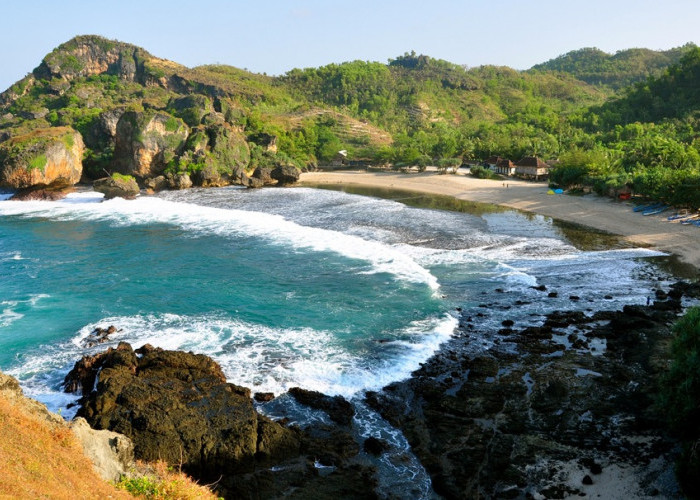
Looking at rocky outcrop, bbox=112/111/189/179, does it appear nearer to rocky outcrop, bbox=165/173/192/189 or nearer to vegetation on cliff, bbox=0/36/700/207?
vegetation on cliff, bbox=0/36/700/207

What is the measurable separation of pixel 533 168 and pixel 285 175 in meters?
34.8

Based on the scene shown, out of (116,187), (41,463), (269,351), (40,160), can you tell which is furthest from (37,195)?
(41,463)

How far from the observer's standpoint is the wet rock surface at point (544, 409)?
47.0 ft

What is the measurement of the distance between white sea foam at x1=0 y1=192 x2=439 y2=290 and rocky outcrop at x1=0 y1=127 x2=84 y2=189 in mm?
3444

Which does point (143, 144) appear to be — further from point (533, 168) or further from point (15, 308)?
point (533, 168)

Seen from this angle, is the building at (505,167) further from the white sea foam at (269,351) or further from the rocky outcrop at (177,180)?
the white sea foam at (269,351)

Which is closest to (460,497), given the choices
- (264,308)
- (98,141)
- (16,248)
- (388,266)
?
(264,308)

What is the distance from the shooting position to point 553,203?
178 feet

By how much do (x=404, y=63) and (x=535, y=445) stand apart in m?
193

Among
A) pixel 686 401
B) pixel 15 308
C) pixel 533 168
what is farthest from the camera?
pixel 533 168

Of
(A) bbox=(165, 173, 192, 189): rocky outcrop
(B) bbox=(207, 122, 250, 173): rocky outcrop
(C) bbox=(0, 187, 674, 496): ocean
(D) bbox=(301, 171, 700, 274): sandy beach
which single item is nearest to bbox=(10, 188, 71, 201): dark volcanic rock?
(C) bbox=(0, 187, 674, 496): ocean

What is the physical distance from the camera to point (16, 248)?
38.7 meters

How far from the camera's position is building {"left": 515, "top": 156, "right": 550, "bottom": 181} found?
71375mm

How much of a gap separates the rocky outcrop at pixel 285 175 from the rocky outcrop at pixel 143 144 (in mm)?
14459
